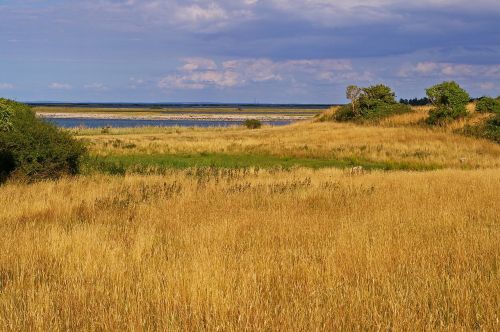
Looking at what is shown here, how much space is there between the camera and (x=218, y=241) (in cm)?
773

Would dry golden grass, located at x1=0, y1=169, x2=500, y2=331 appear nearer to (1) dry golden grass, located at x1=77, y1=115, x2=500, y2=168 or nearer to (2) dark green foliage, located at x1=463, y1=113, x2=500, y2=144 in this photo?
(1) dry golden grass, located at x1=77, y1=115, x2=500, y2=168

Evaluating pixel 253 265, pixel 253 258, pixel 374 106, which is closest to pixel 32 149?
pixel 253 258

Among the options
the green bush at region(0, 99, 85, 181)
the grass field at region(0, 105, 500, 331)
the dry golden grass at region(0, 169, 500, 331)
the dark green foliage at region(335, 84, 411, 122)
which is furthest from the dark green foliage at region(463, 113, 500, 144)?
the green bush at region(0, 99, 85, 181)

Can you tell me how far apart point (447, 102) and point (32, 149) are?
126 ft

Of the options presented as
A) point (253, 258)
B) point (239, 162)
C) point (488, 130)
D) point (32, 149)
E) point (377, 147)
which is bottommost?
point (239, 162)

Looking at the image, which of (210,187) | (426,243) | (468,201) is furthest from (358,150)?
(426,243)

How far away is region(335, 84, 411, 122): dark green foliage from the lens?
58031mm

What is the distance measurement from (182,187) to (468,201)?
792 centimetres

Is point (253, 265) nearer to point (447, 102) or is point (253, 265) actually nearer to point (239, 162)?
point (239, 162)

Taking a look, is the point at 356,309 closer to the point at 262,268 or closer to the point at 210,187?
the point at 262,268

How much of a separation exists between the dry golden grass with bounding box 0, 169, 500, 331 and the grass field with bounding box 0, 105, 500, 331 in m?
0.03

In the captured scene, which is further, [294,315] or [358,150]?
[358,150]

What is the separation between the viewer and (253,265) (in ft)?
20.1

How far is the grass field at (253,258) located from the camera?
4.58 meters
